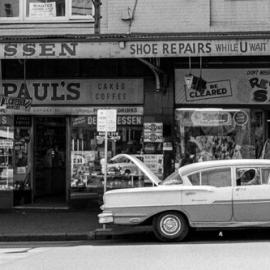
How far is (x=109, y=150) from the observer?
16188 millimetres

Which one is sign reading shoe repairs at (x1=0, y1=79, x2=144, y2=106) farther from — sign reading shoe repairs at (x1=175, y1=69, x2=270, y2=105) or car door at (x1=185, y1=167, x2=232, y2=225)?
car door at (x1=185, y1=167, x2=232, y2=225)

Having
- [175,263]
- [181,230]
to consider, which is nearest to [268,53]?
[181,230]

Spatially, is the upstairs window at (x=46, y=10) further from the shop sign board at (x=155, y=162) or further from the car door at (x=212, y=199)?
the car door at (x=212, y=199)

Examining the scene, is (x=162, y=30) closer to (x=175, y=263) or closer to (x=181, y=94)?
(x=181, y=94)

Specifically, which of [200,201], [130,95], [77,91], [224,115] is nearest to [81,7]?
[77,91]

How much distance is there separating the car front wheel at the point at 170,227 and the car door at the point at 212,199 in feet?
0.74

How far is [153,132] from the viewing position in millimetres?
15766

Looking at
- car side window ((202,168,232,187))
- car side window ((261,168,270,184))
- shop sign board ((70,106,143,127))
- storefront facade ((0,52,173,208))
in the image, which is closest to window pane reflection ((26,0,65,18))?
storefront facade ((0,52,173,208))

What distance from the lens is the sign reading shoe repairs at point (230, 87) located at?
613 inches

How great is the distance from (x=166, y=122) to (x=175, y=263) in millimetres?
7247

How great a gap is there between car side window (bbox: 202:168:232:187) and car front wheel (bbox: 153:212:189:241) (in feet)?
2.73

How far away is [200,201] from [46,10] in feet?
25.9

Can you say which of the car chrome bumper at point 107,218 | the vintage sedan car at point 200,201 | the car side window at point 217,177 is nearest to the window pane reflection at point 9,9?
the vintage sedan car at point 200,201

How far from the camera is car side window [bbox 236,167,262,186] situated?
36.9ft
